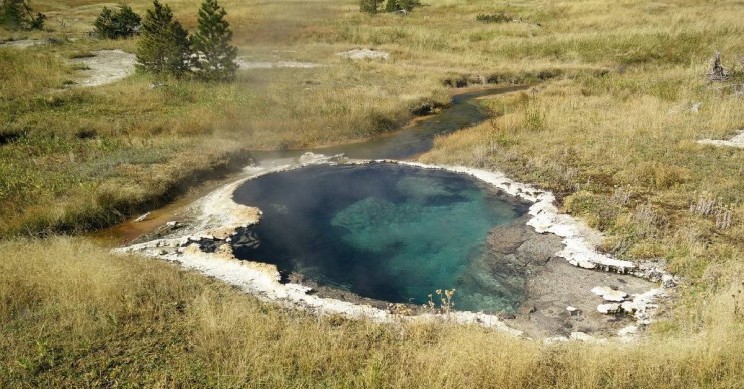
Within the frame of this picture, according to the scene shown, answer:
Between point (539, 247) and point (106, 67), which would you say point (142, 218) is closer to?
point (539, 247)

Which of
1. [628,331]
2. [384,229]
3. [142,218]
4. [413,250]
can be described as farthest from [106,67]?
[628,331]

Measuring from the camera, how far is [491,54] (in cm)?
4266

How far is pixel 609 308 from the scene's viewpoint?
9.02 m

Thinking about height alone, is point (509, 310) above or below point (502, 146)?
below

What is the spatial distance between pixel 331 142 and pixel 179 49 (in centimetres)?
1370

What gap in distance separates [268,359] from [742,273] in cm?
913

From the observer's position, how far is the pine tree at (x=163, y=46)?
28.6 meters

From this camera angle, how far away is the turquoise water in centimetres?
1125

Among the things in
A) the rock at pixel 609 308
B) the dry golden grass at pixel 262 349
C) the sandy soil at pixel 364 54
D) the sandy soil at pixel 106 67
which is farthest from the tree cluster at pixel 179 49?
the rock at pixel 609 308

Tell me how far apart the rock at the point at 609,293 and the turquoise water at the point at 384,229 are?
1739mm

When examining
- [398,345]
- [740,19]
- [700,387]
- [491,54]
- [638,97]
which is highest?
[740,19]

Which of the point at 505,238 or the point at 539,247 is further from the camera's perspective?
the point at 505,238

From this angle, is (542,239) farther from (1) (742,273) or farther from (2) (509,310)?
(1) (742,273)

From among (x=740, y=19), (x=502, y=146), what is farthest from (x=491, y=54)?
(x=502, y=146)
